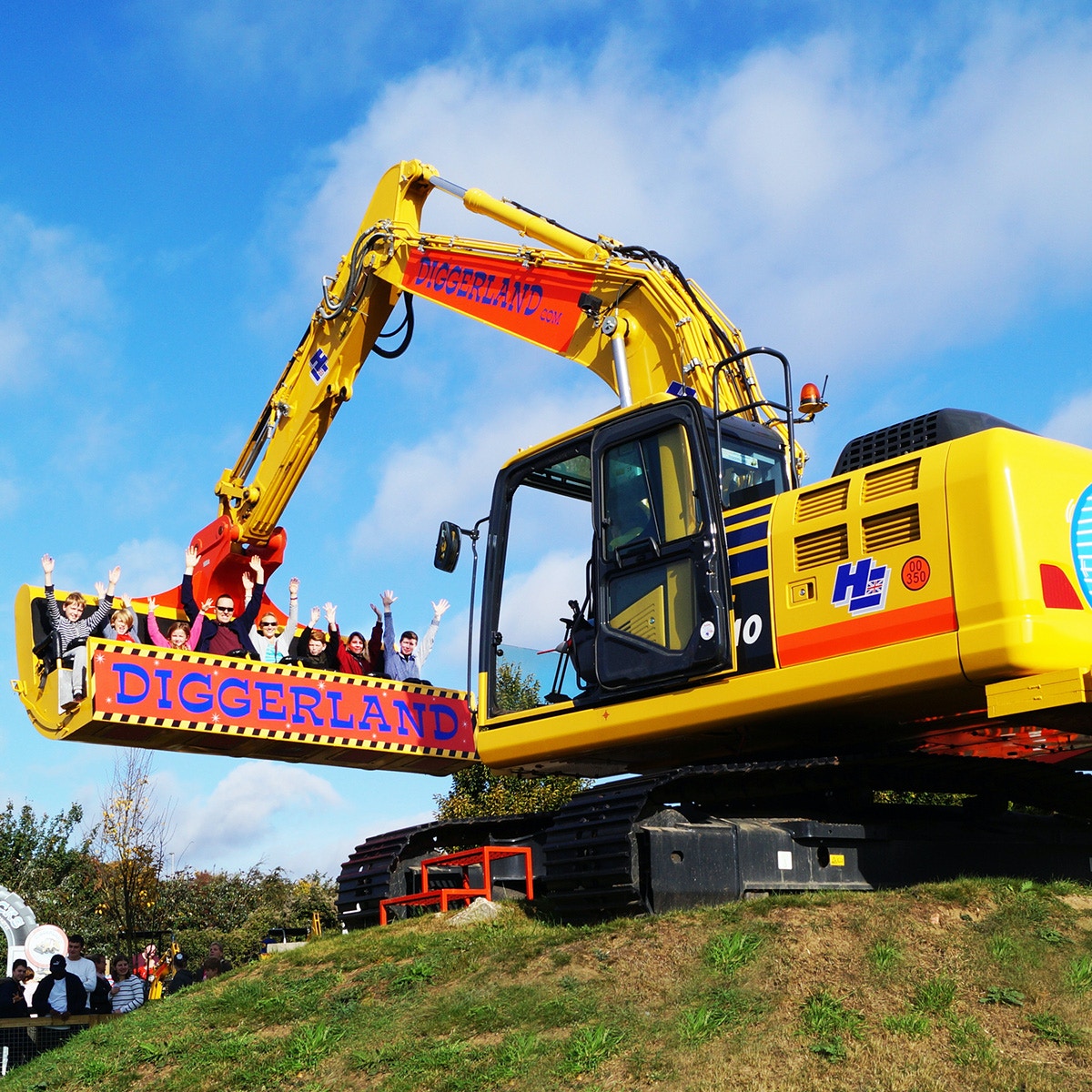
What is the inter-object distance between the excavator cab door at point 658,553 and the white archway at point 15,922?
53.7 ft

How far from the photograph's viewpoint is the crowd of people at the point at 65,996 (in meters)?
10.9

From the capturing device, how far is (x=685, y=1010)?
6.71m

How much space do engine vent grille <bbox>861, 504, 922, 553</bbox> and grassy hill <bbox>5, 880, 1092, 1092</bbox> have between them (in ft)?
7.23

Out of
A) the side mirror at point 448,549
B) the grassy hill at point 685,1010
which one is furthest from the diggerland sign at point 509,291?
the grassy hill at point 685,1010

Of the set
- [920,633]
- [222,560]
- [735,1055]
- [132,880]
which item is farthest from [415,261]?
[132,880]

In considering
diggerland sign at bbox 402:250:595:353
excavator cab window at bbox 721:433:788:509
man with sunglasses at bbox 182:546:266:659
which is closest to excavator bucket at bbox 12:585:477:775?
man with sunglasses at bbox 182:546:266:659

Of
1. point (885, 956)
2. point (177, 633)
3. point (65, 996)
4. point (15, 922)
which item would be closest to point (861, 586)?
point (885, 956)

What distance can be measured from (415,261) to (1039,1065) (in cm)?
1148

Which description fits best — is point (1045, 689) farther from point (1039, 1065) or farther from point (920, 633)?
point (1039, 1065)

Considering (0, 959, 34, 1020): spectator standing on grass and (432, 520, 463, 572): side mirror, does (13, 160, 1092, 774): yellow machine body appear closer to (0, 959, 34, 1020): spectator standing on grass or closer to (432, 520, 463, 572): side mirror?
(432, 520, 463, 572): side mirror

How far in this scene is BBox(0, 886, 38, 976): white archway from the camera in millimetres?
21734

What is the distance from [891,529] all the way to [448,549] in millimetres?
3968

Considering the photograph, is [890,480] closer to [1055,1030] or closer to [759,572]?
[759,572]

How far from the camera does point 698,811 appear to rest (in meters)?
9.06
